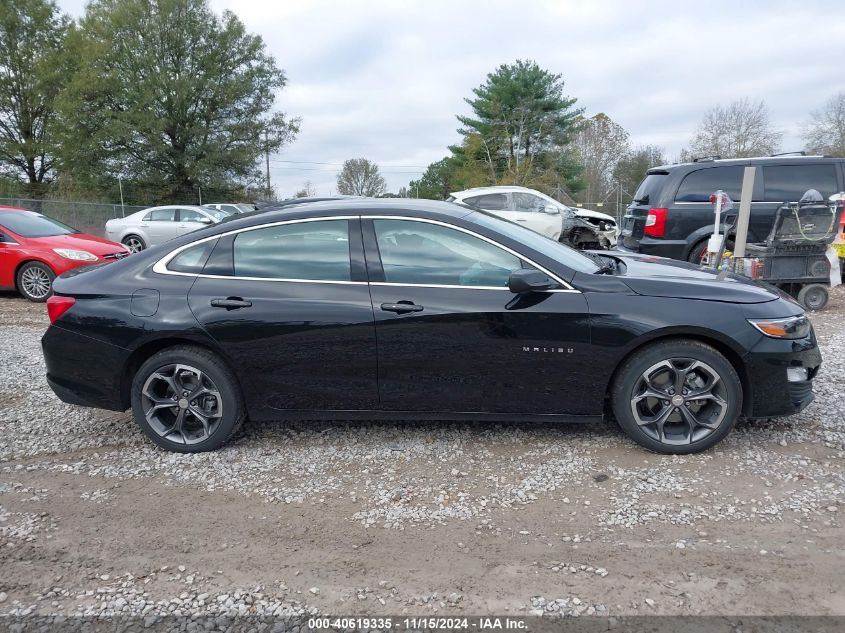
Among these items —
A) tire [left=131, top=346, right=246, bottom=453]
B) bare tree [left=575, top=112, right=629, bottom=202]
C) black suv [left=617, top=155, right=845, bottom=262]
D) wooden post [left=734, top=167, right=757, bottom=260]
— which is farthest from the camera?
bare tree [left=575, top=112, right=629, bottom=202]

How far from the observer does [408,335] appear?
3498 mm

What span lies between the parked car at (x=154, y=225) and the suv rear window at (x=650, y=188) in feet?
41.7

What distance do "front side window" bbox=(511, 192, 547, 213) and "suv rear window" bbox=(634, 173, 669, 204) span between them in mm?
4830

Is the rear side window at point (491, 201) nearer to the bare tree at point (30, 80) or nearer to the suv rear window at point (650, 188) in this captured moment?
the suv rear window at point (650, 188)

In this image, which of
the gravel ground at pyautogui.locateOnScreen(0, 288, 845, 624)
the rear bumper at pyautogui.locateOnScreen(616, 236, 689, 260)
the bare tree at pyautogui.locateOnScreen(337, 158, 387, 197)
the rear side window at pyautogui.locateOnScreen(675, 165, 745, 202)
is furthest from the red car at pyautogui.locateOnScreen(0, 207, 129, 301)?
the bare tree at pyautogui.locateOnScreen(337, 158, 387, 197)

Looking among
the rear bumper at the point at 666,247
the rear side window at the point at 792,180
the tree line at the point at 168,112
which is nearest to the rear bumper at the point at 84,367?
the rear bumper at the point at 666,247

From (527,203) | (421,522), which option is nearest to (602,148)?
(527,203)

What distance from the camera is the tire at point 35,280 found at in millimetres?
9172

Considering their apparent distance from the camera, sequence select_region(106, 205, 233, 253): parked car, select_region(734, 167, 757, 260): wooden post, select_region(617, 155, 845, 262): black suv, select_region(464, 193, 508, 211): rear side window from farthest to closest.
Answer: select_region(106, 205, 233, 253): parked car → select_region(464, 193, 508, 211): rear side window → select_region(617, 155, 845, 262): black suv → select_region(734, 167, 757, 260): wooden post

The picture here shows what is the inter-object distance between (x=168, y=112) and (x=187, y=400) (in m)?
34.3

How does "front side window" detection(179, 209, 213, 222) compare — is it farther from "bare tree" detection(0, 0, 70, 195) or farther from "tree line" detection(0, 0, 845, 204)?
"bare tree" detection(0, 0, 70, 195)

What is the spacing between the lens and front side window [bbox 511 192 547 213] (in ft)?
45.3

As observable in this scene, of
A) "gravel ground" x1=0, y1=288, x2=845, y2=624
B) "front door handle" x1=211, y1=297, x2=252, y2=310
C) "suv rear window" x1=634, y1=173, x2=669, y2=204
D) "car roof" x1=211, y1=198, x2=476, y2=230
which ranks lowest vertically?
"gravel ground" x1=0, y1=288, x2=845, y2=624

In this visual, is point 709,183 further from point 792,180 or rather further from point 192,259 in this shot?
point 192,259
